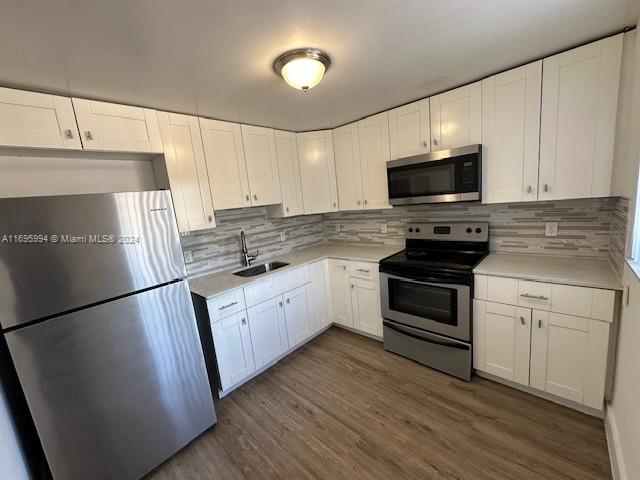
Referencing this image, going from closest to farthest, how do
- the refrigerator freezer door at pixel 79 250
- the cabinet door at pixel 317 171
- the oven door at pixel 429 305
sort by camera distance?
the refrigerator freezer door at pixel 79 250, the oven door at pixel 429 305, the cabinet door at pixel 317 171

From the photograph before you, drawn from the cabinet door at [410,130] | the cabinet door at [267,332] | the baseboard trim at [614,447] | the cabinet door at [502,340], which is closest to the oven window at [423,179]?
the cabinet door at [410,130]

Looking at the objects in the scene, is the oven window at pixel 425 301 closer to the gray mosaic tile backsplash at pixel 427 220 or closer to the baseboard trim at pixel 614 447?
the gray mosaic tile backsplash at pixel 427 220

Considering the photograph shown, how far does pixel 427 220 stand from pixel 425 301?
89cm

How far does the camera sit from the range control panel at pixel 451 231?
235cm

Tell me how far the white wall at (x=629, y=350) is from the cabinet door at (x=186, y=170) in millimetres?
2693

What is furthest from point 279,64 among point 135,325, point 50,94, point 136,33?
point 135,325

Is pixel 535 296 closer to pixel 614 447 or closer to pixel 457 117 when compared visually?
pixel 614 447

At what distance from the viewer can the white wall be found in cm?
117

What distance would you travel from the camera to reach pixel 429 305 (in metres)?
2.22

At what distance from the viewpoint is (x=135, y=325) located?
1499 millimetres

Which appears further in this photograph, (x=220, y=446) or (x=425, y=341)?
(x=425, y=341)

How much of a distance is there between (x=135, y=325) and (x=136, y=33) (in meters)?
1.45

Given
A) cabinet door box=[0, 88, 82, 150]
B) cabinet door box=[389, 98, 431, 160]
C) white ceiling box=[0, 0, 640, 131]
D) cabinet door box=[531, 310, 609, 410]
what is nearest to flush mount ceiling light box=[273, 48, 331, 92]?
white ceiling box=[0, 0, 640, 131]

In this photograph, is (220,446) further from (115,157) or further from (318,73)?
(318,73)
